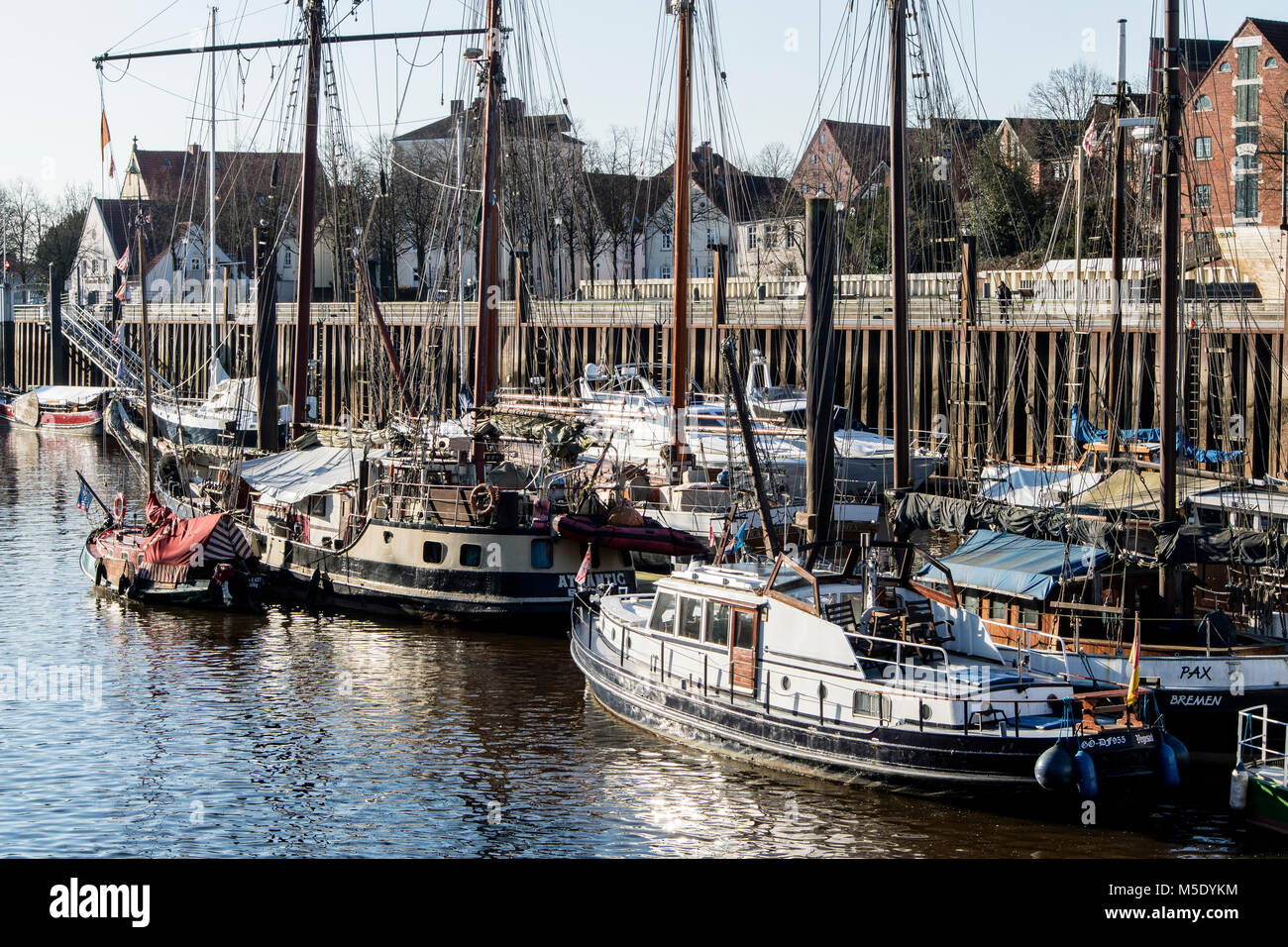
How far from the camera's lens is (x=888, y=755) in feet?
71.4

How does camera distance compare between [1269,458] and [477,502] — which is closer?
[477,502]

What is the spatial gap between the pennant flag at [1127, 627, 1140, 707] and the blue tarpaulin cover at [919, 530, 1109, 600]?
2307 millimetres

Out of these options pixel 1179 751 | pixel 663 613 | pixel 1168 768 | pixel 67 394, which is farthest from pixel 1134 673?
pixel 67 394

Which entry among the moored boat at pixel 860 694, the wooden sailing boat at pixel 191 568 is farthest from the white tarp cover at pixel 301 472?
the moored boat at pixel 860 694

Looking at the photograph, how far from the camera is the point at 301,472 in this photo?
40875mm

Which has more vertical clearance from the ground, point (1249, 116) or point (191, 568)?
point (1249, 116)

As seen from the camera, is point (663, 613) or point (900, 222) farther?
point (900, 222)

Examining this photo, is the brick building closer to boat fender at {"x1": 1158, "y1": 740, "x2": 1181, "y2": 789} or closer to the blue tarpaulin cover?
the blue tarpaulin cover

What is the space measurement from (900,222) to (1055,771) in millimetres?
13932

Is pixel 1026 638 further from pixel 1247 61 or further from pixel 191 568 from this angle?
pixel 1247 61
